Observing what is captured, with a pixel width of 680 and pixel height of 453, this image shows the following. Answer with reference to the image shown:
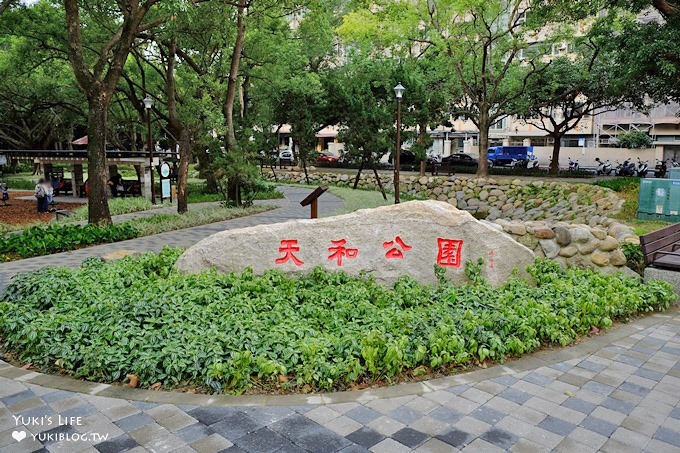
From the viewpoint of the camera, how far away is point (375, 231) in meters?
7.21

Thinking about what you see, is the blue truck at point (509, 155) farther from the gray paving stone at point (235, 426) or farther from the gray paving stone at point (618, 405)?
the gray paving stone at point (235, 426)

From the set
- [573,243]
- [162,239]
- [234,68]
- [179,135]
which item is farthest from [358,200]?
[573,243]

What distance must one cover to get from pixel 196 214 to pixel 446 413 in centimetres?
1207

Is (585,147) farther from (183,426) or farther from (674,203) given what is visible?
(183,426)

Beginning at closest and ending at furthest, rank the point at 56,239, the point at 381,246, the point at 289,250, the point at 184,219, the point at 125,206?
the point at 289,250, the point at 381,246, the point at 56,239, the point at 184,219, the point at 125,206

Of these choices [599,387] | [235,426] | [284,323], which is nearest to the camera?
[235,426]

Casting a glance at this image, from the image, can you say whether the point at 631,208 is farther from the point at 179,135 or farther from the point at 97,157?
the point at 179,135

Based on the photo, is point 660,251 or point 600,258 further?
point 600,258

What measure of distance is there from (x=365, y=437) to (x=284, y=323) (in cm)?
183

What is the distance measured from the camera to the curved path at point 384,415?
361 centimetres

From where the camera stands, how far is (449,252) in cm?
718

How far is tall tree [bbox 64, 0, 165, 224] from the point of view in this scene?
38.1ft

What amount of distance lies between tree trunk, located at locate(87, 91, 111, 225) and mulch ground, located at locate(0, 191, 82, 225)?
358 centimetres

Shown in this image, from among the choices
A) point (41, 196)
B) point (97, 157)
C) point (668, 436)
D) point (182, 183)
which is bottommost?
point (668, 436)
